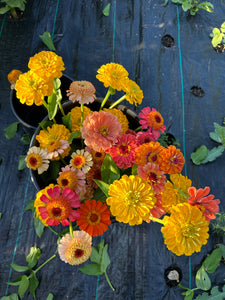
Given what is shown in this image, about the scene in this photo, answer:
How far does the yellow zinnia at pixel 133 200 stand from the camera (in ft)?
1.53

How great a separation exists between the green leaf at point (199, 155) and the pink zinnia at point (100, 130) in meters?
0.58

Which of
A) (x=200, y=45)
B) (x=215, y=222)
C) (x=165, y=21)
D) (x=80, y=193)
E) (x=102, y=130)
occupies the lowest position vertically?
(x=215, y=222)

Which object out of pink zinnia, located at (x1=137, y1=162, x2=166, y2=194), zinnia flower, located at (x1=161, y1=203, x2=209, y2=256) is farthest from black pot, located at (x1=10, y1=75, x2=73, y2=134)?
zinnia flower, located at (x1=161, y1=203, x2=209, y2=256)

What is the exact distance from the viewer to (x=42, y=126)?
65 cm

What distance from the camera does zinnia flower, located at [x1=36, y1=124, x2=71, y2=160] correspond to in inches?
23.9

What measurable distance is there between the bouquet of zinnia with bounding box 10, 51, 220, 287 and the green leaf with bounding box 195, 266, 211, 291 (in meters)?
0.44

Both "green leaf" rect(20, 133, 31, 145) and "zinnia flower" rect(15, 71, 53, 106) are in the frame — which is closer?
"zinnia flower" rect(15, 71, 53, 106)

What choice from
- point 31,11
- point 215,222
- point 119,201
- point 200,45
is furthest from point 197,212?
point 31,11

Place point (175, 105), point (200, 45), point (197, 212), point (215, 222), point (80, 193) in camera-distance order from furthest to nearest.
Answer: point (200, 45), point (175, 105), point (215, 222), point (80, 193), point (197, 212)

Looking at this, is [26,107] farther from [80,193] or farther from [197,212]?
[197,212]

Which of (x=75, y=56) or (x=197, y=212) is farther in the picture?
(x=75, y=56)

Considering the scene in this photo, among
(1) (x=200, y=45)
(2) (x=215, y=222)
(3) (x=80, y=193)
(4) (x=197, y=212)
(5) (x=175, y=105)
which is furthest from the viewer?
(1) (x=200, y=45)

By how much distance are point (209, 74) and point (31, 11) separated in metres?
0.91

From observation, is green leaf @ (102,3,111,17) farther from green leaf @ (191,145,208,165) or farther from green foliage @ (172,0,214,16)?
green leaf @ (191,145,208,165)
